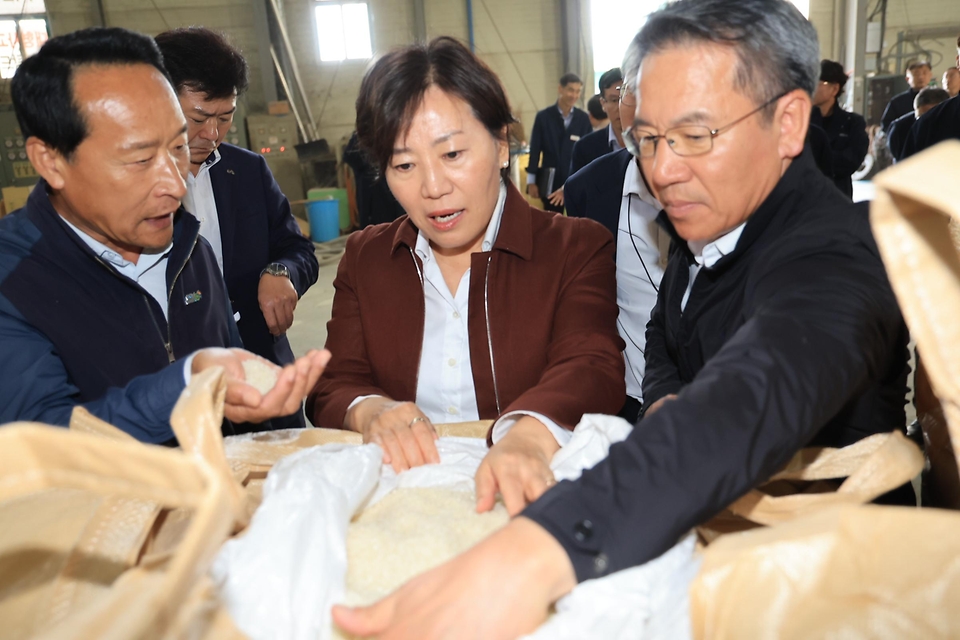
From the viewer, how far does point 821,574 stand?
0.71 meters

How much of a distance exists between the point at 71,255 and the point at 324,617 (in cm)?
117

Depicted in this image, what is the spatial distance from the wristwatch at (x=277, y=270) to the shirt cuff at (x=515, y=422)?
1463mm

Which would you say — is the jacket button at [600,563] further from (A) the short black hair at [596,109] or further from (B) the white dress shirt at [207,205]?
(A) the short black hair at [596,109]

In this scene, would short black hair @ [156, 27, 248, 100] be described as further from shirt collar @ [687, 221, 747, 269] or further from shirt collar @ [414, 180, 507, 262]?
shirt collar @ [687, 221, 747, 269]

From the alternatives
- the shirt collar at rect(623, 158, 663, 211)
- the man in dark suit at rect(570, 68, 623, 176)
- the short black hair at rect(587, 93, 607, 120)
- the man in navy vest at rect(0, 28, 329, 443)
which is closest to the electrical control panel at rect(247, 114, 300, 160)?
the short black hair at rect(587, 93, 607, 120)

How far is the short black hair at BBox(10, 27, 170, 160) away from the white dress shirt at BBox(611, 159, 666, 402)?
5.30 ft

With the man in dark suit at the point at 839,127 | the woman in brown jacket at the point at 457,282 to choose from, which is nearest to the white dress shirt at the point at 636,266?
the woman in brown jacket at the point at 457,282

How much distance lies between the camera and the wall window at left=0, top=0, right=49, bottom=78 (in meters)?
11.1

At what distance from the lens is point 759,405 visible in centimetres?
86

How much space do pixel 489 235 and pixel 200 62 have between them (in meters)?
1.35

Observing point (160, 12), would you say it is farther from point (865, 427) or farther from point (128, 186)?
point (865, 427)

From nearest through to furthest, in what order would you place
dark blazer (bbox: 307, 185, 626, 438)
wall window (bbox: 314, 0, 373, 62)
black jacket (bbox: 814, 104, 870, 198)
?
dark blazer (bbox: 307, 185, 626, 438) → black jacket (bbox: 814, 104, 870, 198) → wall window (bbox: 314, 0, 373, 62)

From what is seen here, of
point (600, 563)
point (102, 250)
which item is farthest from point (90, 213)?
point (600, 563)

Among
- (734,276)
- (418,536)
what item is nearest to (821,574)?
(418,536)
